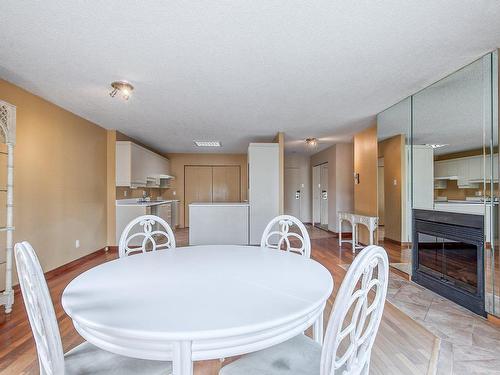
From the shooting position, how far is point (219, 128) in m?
4.95

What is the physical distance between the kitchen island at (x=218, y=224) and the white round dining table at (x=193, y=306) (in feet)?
12.7

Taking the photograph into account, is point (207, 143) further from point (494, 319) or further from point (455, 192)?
point (494, 319)

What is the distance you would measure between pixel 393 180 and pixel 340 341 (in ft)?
11.5

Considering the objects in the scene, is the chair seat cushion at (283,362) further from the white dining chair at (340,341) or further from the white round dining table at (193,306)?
the white round dining table at (193,306)

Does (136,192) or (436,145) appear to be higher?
(436,145)

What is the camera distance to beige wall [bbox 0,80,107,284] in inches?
120

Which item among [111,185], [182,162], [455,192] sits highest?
[182,162]

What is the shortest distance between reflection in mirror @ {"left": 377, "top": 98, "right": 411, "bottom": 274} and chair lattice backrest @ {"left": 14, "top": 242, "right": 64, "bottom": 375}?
3.69m

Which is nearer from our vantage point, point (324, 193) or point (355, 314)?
point (355, 314)

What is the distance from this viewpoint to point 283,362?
107 centimetres

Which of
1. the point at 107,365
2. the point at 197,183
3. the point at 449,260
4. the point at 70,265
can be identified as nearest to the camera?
the point at 107,365

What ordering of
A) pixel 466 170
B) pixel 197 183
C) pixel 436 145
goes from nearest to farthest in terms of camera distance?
pixel 466 170 < pixel 436 145 < pixel 197 183

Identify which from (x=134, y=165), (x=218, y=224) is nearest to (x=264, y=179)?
(x=218, y=224)

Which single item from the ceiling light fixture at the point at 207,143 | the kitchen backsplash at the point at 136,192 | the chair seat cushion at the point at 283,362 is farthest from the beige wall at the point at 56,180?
the chair seat cushion at the point at 283,362
